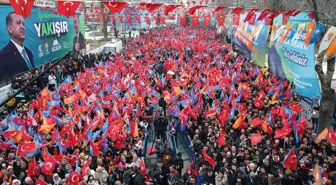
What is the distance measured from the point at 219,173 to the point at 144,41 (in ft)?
96.8

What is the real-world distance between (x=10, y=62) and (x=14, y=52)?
753 millimetres

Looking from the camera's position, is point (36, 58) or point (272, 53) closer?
point (272, 53)

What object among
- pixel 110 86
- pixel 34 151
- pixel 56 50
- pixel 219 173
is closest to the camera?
pixel 219 173

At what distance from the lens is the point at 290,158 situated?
26.9 ft

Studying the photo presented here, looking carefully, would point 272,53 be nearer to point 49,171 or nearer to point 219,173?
point 219,173

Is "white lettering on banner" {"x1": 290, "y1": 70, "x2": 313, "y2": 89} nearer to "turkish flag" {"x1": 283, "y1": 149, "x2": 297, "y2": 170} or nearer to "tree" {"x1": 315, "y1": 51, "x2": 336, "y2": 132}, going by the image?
"tree" {"x1": 315, "y1": 51, "x2": 336, "y2": 132}

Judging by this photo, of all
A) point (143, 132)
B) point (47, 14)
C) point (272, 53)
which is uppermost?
point (47, 14)

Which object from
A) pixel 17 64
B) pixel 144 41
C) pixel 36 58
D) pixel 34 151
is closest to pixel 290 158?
pixel 34 151

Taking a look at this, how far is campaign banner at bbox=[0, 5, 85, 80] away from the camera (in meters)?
18.8

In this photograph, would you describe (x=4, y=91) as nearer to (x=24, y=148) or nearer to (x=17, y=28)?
(x=17, y=28)

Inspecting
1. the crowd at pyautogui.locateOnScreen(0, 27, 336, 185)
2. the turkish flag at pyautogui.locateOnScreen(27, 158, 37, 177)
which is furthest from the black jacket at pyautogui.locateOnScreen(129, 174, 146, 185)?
the turkish flag at pyautogui.locateOnScreen(27, 158, 37, 177)

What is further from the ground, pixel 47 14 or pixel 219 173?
pixel 47 14

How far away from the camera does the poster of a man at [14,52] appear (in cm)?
1870

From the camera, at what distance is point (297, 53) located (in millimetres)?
15180
